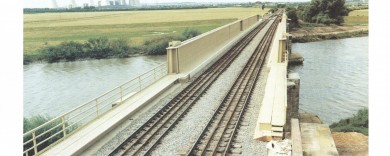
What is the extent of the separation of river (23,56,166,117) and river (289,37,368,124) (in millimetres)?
18284

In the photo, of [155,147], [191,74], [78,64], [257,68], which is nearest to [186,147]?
[155,147]

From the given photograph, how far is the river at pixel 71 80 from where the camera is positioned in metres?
30.5

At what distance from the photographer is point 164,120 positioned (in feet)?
46.8

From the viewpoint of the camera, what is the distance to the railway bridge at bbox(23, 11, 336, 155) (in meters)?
11.4

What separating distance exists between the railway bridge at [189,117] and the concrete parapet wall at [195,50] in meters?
0.06

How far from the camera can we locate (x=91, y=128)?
12.8 m

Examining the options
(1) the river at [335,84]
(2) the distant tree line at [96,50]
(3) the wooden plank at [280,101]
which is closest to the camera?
(3) the wooden plank at [280,101]

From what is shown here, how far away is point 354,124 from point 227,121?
1234 centimetres

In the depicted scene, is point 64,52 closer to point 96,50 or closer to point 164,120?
point 96,50

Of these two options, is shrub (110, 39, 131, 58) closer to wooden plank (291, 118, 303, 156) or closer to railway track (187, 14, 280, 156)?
railway track (187, 14, 280, 156)

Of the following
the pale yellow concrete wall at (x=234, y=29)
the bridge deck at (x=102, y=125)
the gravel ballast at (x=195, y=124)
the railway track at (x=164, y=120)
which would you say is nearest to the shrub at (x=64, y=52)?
the pale yellow concrete wall at (x=234, y=29)

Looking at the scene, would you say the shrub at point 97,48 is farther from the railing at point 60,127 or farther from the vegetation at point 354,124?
the vegetation at point 354,124

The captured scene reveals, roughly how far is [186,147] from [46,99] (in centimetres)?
2376
